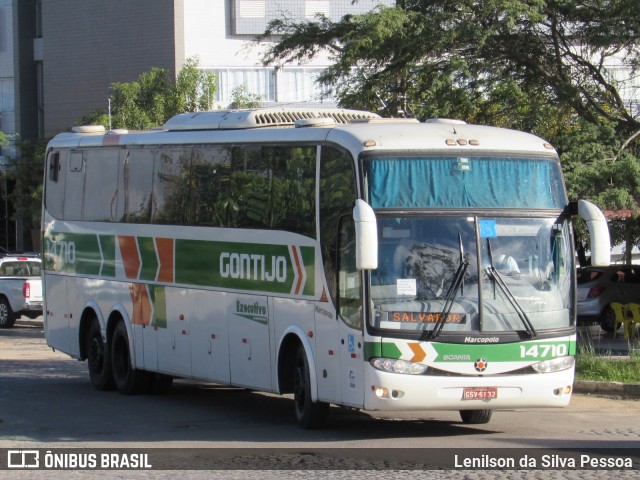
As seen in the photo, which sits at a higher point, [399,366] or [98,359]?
[399,366]

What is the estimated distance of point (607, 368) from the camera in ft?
55.3

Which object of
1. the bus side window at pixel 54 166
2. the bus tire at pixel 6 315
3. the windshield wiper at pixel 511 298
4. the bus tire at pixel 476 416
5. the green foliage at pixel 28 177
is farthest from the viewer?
the green foliage at pixel 28 177

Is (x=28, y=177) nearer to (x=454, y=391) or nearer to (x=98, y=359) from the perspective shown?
(x=98, y=359)

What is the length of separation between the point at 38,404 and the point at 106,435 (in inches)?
131

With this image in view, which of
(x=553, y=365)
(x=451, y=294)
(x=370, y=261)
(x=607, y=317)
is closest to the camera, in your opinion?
(x=370, y=261)

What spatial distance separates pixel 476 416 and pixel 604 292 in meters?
16.4

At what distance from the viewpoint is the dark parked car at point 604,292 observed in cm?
2877

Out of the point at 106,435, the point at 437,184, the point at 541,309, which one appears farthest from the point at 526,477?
the point at 106,435

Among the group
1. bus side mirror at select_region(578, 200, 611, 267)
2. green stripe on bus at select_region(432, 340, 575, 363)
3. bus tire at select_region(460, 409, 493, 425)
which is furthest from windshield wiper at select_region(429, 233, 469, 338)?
bus tire at select_region(460, 409, 493, 425)

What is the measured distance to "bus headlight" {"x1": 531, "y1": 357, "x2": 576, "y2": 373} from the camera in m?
11.9

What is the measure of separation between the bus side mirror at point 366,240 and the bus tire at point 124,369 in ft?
22.9

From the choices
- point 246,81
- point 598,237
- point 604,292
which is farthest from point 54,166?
point 246,81

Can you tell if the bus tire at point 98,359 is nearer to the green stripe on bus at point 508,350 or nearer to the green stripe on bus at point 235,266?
the green stripe on bus at point 235,266

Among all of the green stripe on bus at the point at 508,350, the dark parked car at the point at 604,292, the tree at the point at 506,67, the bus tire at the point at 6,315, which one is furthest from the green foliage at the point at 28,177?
the green stripe on bus at the point at 508,350
